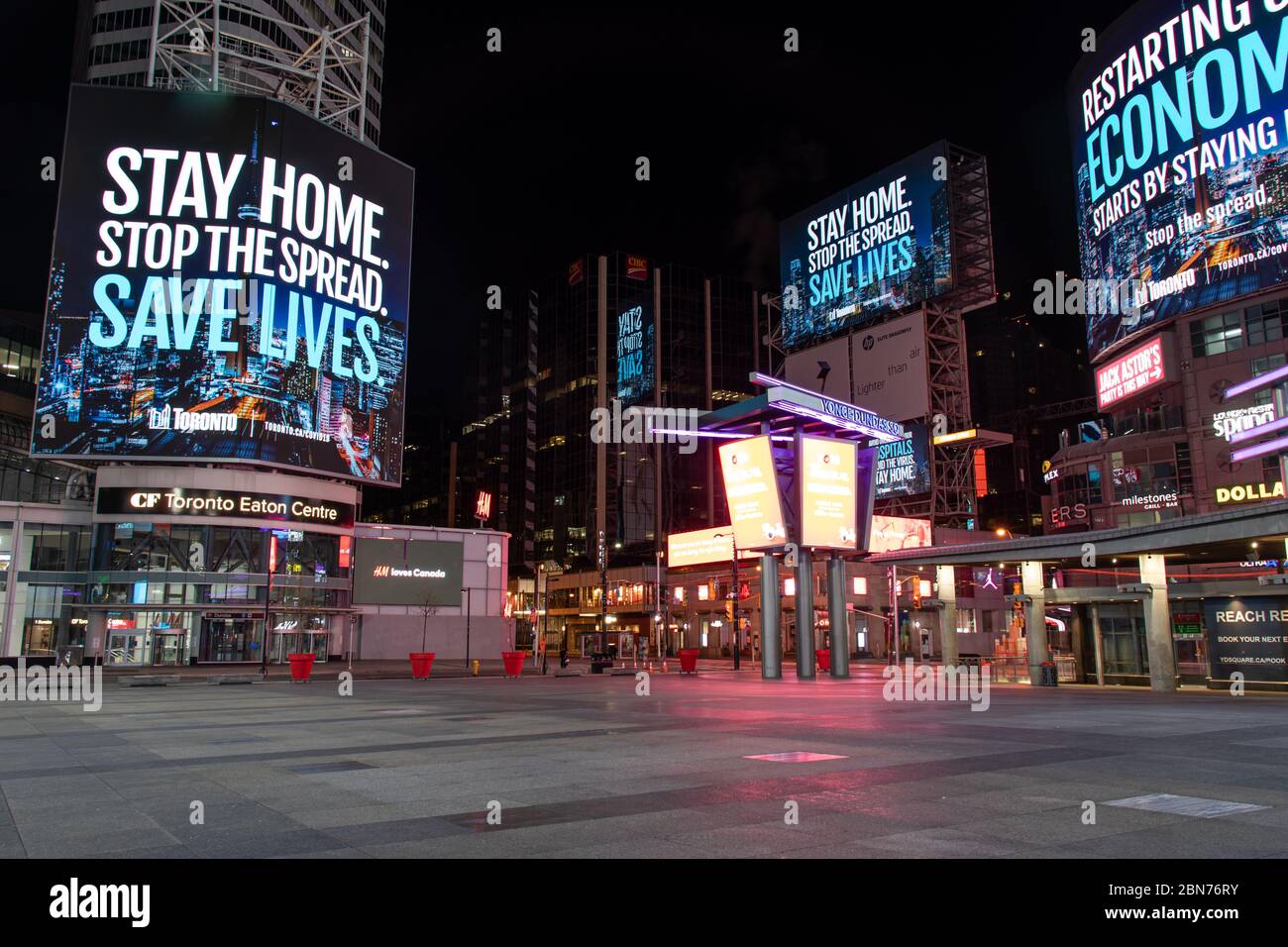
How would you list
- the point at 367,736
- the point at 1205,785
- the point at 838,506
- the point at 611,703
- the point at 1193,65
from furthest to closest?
the point at 1193,65
the point at 838,506
the point at 611,703
the point at 367,736
the point at 1205,785

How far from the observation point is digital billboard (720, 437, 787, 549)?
137ft

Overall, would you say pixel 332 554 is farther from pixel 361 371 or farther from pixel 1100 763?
pixel 1100 763

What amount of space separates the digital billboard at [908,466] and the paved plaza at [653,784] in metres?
60.3

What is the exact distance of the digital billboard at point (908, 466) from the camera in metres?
80.8

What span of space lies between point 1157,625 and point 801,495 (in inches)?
602

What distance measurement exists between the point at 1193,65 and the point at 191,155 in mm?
67452

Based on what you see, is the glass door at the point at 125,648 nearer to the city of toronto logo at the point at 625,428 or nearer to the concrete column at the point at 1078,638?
the concrete column at the point at 1078,638

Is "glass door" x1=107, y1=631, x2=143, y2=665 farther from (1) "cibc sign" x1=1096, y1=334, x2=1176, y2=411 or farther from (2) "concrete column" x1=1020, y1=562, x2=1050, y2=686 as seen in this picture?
(1) "cibc sign" x1=1096, y1=334, x2=1176, y2=411

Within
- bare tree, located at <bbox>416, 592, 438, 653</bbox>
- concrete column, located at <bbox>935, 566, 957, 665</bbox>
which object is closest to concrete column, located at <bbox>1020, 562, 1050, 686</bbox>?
concrete column, located at <bbox>935, 566, 957, 665</bbox>

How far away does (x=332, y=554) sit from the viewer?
6875 centimetres

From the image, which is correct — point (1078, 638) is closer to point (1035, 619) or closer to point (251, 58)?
point (1035, 619)

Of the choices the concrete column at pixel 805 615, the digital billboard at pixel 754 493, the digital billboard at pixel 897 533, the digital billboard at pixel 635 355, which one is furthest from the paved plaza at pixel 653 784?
the digital billboard at pixel 635 355
